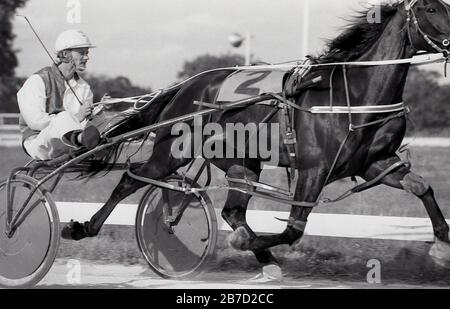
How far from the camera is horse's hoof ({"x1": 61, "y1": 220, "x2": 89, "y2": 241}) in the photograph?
4.66m

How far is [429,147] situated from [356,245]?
6.03m

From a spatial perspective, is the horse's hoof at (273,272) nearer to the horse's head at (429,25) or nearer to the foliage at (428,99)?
the horse's head at (429,25)

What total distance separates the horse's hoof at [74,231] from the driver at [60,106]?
0.47 meters

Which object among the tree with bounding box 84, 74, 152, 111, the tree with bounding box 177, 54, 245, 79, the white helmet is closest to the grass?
the white helmet

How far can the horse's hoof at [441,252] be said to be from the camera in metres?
4.12

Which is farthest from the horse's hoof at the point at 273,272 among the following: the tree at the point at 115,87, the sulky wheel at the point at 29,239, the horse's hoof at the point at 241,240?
the tree at the point at 115,87

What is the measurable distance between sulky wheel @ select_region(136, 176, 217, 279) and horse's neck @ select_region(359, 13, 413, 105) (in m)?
1.30

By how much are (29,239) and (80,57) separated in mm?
1193

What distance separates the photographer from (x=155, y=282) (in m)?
4.67

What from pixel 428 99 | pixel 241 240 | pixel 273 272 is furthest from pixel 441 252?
pixel 428 99

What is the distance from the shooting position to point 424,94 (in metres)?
12.3

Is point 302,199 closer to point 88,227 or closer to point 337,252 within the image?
point 337,252
